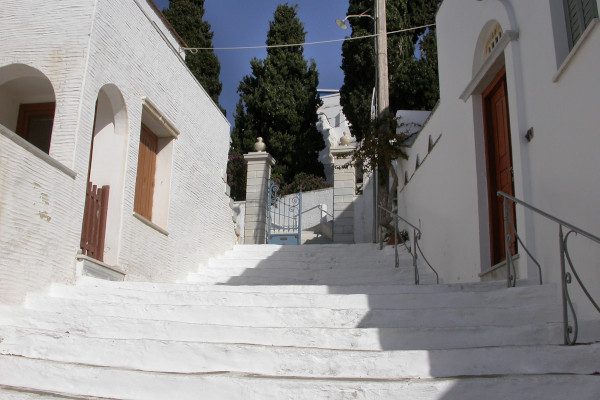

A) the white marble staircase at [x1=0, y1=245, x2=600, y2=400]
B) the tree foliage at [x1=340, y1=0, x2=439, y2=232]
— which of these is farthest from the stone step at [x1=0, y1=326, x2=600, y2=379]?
the tree foliage at [x1=340, y1=0, x2=439, y2=232]

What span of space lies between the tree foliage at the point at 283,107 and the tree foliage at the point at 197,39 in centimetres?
104

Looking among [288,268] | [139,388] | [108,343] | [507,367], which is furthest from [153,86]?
[507,367]

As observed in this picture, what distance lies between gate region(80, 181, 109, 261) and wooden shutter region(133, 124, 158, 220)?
92cm

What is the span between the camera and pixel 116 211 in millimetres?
6797

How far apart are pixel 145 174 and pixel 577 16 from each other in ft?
17.4

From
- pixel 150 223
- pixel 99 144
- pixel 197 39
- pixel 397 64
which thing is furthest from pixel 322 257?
pixel 197 39

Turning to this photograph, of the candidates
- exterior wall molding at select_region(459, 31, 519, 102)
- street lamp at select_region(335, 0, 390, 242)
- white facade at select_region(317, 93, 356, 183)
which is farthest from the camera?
white facade at select_region(317, 93, 356, 183)

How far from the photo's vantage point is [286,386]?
3.16 metres

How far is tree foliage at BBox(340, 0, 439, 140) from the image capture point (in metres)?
18.8

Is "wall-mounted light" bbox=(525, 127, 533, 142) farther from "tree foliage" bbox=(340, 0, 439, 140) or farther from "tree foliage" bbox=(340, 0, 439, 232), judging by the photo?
"tree foliage" bbox=(340, 0, 439, 140)

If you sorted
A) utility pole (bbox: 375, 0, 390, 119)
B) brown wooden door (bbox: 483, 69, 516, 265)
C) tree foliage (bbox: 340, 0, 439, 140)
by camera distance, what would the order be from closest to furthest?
brown wooden door (bbox: 483, 69, 516, 265), utility pole (bbox: 375, 0, 390, 119), tree foliage (bbox: 340, 0, 439, 140)

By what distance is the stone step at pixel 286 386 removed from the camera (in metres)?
3.07

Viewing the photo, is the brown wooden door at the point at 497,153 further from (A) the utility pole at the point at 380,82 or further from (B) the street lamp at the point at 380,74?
(B) the street lamp at the point at 380,74

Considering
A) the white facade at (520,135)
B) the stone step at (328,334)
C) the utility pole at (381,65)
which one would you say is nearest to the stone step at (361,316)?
the stone step at (328,334)
